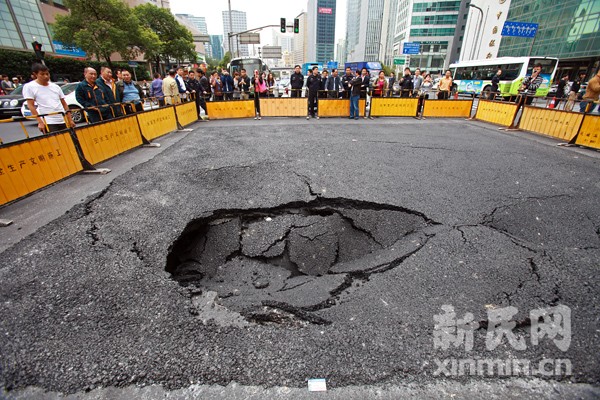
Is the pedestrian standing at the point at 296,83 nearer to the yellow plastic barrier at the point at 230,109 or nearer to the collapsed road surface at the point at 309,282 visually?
the yellow plastic barrier at the point at 230,109

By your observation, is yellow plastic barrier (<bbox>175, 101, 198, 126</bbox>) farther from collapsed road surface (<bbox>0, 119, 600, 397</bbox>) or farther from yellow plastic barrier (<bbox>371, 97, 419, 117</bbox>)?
yellow plastic barrier (<bbox>371, 97, 419, 117</bbox>)

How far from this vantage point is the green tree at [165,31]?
41406 mm

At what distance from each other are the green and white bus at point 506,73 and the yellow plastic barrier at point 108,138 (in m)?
20.5

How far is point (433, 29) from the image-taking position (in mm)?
78188

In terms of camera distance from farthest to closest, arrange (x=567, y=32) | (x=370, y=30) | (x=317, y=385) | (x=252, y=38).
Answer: (x=370, y=30), (x=567, y=32), (x=252, y=38), (x=317, y=385)

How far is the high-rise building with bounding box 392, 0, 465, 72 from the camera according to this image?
7575 cm

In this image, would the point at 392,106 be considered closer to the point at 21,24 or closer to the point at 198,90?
the point at 198,90

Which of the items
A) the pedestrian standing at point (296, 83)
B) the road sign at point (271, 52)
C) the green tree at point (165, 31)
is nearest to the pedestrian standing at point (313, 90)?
the pedestrian standing at point (296, 83)

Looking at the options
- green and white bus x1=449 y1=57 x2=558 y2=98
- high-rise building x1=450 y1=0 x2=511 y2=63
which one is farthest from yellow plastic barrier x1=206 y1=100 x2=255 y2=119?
high-rise building x1=450 y1=0 x2=511 y2=63

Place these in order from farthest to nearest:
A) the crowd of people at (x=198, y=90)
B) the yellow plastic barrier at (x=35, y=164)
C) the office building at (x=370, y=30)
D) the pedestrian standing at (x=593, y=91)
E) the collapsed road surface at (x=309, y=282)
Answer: the office building at (x=370, y=30)
the pedestrian standing at (x=593, y=91)
the crowd of people at (x=198, y=90)
the yellow plastic barrier at (x=35, y=164)
the collapsed road surface at (x=309, y=282)

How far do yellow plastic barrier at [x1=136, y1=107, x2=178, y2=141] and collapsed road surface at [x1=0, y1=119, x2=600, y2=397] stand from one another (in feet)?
9.85

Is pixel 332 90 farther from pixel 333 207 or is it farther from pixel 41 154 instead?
pixel 41 154

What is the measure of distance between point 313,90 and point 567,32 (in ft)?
139

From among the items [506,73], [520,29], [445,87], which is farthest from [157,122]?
[520,29]
